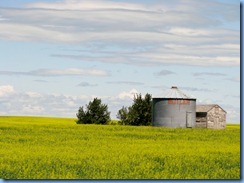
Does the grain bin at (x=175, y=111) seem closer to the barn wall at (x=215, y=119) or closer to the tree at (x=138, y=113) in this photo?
the barn wall at (x=215, y=119)

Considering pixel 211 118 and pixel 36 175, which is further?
pixel 211 118

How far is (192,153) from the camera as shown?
2586 cm

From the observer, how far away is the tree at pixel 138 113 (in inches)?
2891

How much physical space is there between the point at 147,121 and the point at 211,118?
37.3ft

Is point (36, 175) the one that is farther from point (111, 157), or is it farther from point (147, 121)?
point (147, 121)

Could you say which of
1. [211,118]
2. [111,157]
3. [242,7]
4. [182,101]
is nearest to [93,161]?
[111,157]

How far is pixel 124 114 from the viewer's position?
74312 millimetres

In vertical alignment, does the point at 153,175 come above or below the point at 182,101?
below

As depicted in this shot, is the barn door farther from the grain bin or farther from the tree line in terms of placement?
the tree line

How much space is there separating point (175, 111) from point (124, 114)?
14.0 m

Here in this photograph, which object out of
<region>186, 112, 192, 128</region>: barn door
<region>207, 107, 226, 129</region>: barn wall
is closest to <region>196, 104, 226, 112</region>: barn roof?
<region>207, 107, 226, 129</region>: barn wall

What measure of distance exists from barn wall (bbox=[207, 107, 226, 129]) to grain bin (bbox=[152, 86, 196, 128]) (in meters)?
3.24

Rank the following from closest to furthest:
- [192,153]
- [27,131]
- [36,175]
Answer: [36,175], [192,153], [27,131]

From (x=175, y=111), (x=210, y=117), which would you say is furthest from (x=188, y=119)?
(x=210, y=117)
